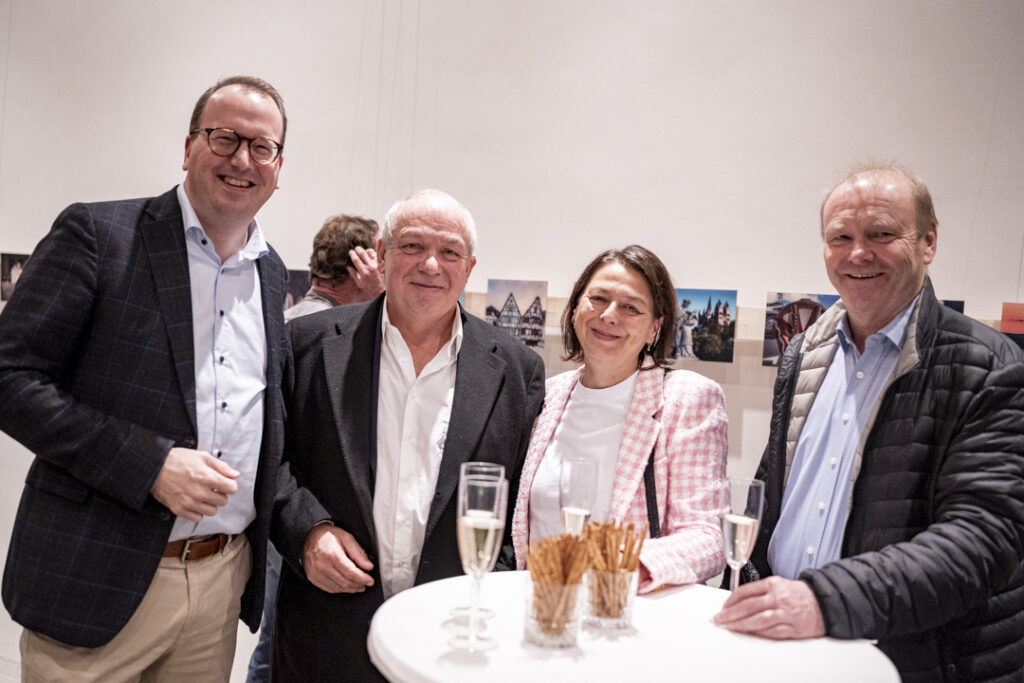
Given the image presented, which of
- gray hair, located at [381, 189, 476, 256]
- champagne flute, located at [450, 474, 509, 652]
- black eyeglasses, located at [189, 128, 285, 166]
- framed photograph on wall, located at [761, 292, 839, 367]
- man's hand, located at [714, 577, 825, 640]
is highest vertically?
black eyeglasses, located at [189, 128, 285, 166]

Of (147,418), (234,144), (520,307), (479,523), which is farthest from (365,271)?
(479,523)

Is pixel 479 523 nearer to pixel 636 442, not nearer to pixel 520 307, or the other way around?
pixel 636 442

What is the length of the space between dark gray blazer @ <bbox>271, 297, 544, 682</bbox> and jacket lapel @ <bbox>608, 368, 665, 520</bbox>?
386 mm

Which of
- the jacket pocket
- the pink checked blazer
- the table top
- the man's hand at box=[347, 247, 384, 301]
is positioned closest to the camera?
the table top

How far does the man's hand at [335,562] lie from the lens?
83.2 inches

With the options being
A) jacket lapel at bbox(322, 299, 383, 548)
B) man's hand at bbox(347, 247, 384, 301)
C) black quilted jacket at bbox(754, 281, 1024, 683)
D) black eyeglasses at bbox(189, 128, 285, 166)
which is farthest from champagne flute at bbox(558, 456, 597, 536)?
man's hand at bbox(347, 247, 384, 301)

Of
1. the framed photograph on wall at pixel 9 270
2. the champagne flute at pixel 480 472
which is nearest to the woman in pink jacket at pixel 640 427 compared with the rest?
the champagne flute at pixel 480 472

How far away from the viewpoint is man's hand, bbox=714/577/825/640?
5.13 ft

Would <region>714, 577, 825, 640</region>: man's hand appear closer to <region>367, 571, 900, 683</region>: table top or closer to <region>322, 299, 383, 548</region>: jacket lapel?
<region>367, 571, 900, 683</region>: table top

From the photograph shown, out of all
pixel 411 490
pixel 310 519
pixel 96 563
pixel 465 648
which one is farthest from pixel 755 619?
pixel 96 563

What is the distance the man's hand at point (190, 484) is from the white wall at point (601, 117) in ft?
6.86

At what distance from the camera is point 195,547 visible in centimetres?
216

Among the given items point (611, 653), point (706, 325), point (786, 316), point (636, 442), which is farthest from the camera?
point (706, 325)

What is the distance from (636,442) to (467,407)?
0.52 m
